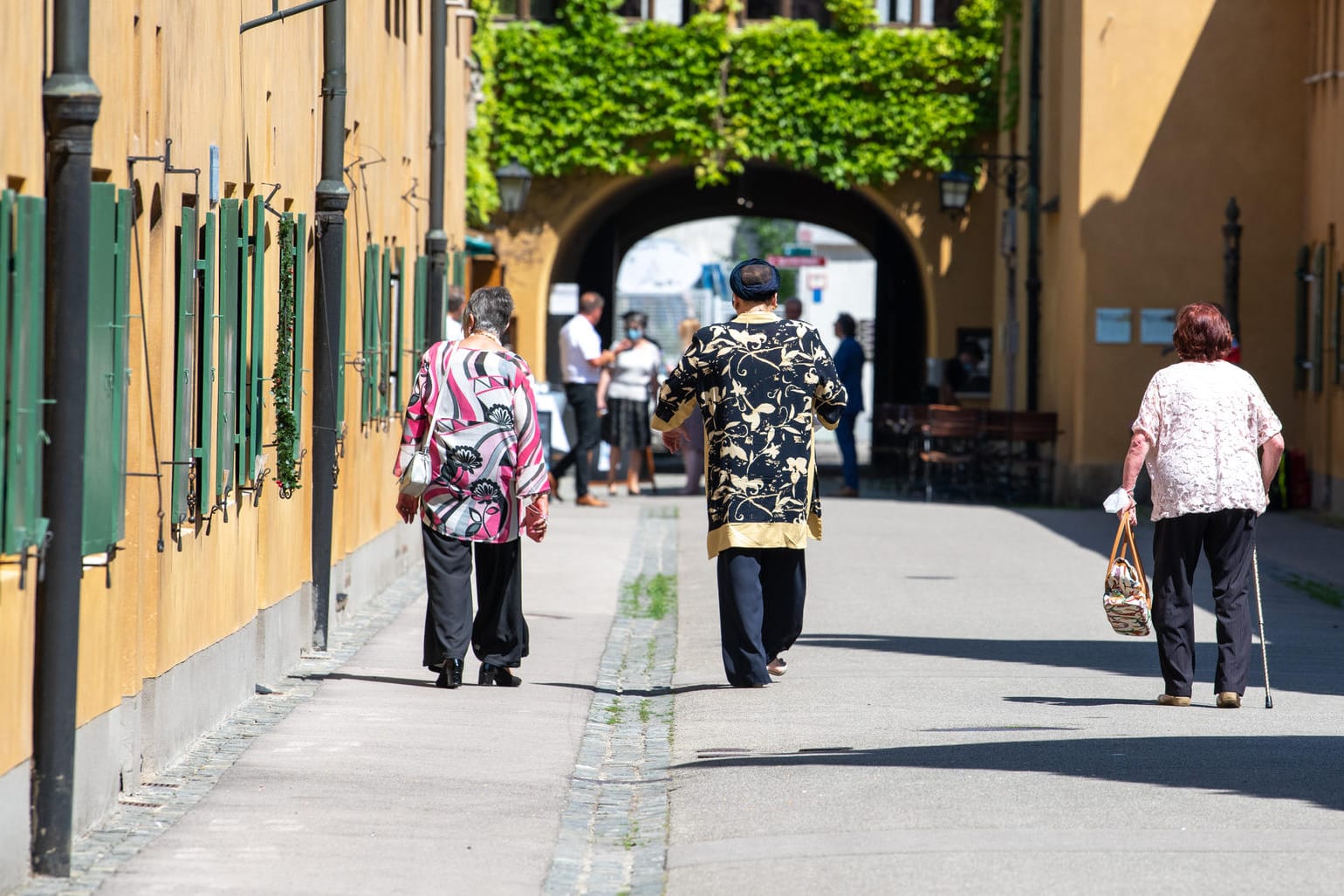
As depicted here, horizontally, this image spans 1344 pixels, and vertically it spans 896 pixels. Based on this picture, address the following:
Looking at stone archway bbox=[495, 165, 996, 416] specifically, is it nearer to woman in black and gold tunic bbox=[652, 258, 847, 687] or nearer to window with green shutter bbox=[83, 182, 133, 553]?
woman in black and gold tunic bbox=[652, 258, 847, 687]

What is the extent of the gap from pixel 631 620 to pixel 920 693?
3.45 metres

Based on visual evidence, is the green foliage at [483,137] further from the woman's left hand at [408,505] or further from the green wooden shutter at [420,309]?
the woman's left hand at [408,505]

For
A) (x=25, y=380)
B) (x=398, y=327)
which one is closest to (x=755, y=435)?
(x=25, y=380)

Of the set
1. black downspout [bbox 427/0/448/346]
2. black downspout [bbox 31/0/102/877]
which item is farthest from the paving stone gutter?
black downspout [bbox 427/0/448/346]

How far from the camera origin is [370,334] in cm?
1338

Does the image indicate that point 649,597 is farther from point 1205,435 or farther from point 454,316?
point 1205,435

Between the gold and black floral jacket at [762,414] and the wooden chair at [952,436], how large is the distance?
1326 cm

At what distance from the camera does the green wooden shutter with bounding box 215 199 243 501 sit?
832 cm

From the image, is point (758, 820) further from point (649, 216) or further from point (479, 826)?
point (649, 216)

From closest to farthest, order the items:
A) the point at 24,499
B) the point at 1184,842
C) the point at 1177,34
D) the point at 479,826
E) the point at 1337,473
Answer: the point at 24,499, the point at 1184,842, the point at 479,826, the point at 1337,473, the point at 1177,34

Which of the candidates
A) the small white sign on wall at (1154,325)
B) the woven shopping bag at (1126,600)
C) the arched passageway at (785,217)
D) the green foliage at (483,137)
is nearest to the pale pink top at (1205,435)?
the woven shopping bag at (1126,600)

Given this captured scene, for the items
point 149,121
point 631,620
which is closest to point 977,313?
point 631,620

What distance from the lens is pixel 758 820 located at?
657 centimetres

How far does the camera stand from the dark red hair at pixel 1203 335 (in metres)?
9.15
